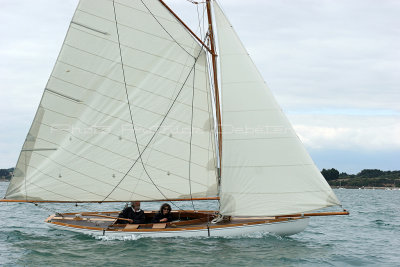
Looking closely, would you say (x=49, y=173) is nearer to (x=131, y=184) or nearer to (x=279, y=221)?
(x=131, y=184)

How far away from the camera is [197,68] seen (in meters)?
20.0

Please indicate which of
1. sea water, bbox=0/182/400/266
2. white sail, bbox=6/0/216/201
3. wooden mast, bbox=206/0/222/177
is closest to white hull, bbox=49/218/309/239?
sea water, bbox=0/182/400/266

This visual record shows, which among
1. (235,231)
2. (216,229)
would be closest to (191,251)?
(216,229)

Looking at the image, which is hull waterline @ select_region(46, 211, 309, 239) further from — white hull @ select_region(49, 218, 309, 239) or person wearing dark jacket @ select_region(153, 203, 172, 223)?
person wearing dark jacket @ select_region(153, 203, 172, 223)

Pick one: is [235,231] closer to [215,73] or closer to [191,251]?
[191,251]

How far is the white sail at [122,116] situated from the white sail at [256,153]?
1589 millimetres

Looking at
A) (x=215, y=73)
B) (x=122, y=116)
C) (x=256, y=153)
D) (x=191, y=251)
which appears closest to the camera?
(x=191, y=251)

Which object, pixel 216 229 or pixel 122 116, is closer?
pixel 216 229

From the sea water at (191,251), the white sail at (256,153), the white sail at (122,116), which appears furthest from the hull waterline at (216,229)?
the white sail at (122,116)

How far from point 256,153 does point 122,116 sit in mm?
6041

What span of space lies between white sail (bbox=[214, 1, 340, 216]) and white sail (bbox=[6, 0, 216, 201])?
A: 1589mm

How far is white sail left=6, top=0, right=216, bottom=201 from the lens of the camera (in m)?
19.9

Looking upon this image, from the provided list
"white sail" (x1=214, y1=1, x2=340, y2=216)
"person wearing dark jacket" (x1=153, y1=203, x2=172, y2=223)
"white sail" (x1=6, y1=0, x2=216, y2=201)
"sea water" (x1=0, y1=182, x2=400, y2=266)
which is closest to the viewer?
"sea water" (x1=0, y1=182, x2=400, y2=266)

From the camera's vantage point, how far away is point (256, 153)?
1806 cm
